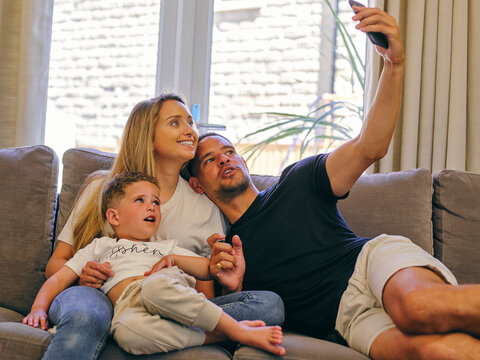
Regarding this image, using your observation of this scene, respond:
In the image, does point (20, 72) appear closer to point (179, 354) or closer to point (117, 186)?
point (117, 186)

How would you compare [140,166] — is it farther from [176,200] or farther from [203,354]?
[203,354]

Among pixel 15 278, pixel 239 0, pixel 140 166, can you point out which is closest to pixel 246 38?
pixel 239 0

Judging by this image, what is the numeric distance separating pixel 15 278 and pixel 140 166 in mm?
601

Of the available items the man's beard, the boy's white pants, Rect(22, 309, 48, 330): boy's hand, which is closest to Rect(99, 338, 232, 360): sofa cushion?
the boy's white pants

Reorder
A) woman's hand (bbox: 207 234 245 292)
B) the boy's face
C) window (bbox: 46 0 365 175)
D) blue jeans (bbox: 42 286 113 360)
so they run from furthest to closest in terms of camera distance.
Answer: window (bbox: 46 0 365 175), the boy's face, woman's hand (bbox: 207 234 245 292), blue jeans (bbox: 42 286 113 360)

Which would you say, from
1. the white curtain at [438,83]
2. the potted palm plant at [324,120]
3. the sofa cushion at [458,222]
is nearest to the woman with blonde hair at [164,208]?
the sofa cushion at [458,222]

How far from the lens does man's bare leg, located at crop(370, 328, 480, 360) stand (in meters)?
1.26

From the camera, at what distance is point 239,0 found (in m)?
3.11

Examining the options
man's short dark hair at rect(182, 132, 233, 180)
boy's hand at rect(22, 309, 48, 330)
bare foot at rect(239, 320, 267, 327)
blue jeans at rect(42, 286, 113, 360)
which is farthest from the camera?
man's short dark hair at rect(182, 132, 233, 180)

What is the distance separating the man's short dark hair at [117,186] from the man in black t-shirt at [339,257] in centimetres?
26

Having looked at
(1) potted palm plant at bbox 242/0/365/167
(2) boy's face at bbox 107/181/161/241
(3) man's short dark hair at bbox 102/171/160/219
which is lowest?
(2) boy's face at bbox 107/181/161/241

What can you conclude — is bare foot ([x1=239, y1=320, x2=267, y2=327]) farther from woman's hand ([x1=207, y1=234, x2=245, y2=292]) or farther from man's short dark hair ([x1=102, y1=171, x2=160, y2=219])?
man's short dark hair ([x1=102, y1=171, x2=160, y2=219])

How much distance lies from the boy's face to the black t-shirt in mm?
300

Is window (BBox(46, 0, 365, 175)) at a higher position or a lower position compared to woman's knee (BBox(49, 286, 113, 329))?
higher
